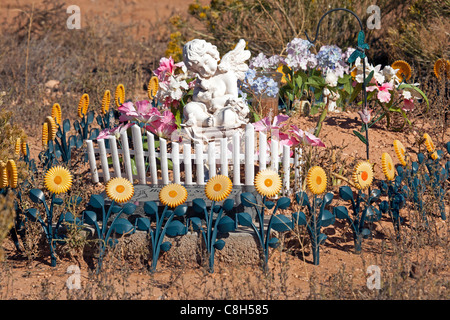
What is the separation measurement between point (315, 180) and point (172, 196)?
35.8 inches

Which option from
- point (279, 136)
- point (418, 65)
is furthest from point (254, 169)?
point (418, 65)

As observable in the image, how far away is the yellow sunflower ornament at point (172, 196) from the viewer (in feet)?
12.8

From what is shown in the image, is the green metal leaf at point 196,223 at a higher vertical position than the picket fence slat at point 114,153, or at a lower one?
lower

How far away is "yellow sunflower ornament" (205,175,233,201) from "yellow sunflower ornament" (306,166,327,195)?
0.50 m

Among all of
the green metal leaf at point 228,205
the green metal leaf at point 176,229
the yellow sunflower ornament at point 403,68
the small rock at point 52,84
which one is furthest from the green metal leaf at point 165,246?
the small rock at point 52,84

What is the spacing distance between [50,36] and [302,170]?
656 centimetres

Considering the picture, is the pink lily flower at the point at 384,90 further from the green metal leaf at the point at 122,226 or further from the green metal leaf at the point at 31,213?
the green metal leaf at the point at 31,213

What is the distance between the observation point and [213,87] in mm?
4930

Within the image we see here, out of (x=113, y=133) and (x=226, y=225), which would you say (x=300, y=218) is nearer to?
(x=226, y=225)

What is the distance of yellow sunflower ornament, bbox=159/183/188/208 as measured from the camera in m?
3.90

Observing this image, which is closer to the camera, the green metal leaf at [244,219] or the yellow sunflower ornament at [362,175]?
the green metal leaf at [244,219]

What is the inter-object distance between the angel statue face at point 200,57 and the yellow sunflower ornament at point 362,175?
1418 millimetres

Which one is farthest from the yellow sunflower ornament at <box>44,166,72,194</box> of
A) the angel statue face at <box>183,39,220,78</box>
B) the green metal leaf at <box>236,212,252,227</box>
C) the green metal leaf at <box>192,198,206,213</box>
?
the angel statue face at <box>183,39,220,78</box>

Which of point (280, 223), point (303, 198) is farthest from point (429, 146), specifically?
point (280, 223)
